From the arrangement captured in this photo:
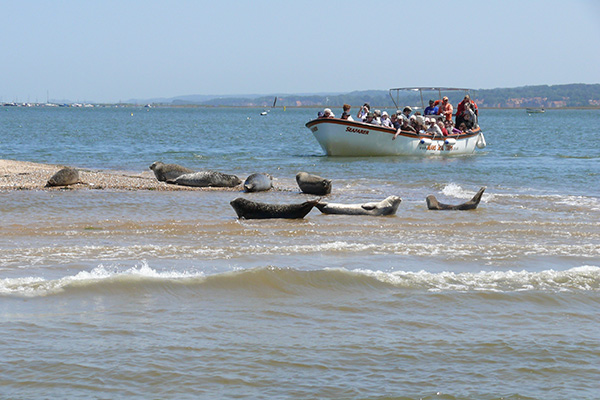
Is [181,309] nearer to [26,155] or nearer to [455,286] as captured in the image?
[455,286]

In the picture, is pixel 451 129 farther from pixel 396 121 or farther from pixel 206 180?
pixel 206 180

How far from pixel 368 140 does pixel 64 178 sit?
12954 millimetres

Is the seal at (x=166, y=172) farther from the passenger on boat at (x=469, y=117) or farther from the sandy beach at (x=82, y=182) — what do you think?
the passenger on boat at (x=469, y=117)

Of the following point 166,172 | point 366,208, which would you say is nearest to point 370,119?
point 166,172

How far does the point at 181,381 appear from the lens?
4898 millimetres

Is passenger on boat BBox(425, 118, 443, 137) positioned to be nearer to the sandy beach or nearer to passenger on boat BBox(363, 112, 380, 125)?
passenger on boat BBox(363, 112, 380, 125)

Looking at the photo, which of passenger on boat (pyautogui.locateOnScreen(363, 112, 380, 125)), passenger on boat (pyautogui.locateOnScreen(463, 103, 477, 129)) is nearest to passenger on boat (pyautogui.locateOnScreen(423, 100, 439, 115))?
passenger on boat (pyautogui.locateOnScreen(463, 103, 477, 129))

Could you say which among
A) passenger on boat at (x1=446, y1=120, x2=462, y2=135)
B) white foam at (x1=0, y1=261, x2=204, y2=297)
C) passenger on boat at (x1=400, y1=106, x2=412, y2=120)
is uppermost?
passenger on boat at (x1=400, y1=106, x2=412, y2=120)

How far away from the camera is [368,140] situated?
86.6 feet

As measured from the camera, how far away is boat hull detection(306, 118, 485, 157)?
85.9ft

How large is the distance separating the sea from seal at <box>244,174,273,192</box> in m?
2.45

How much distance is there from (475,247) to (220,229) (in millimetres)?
3817

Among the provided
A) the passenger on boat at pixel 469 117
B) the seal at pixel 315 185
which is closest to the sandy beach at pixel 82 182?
the seal at pixel 315 185

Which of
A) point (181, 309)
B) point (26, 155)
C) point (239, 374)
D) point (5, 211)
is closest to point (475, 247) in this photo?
point (181, 309)
